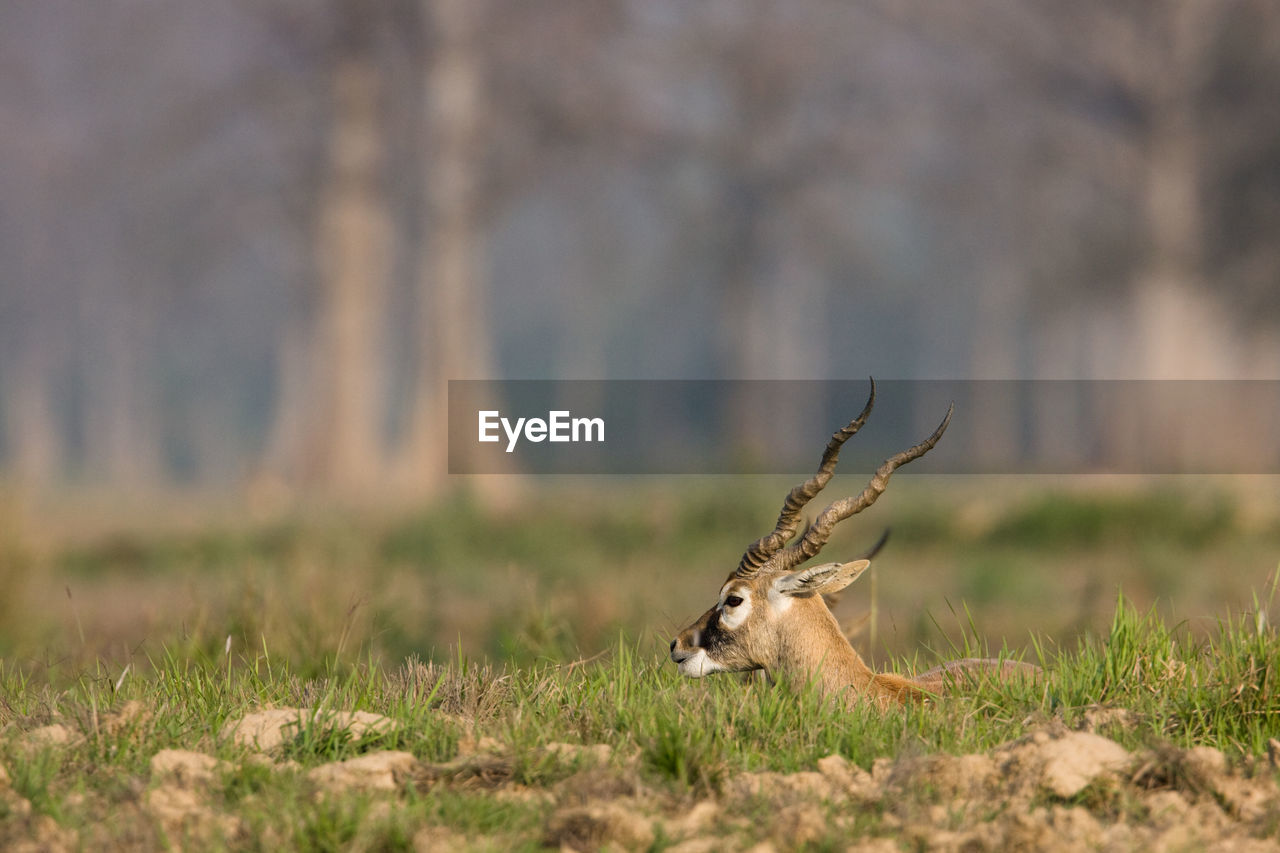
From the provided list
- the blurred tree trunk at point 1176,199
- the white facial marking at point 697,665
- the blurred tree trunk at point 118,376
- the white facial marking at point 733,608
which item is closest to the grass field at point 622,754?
the white facial marking at point 697,665

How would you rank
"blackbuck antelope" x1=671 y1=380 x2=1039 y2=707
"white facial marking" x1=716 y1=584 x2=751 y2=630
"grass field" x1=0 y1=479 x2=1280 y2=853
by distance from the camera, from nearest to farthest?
"grass field" x1=0 y1=479 x2=1280 y2=853
"blackbuck antelope" x1=671 y1=380 x2=1039 y2=707
"white facial marking" x1=716 y1=584 x2=751 y2=630

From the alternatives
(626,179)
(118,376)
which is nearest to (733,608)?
(626,179)

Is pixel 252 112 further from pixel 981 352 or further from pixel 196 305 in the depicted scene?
pixel 196 305

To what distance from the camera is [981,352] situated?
1742 inches

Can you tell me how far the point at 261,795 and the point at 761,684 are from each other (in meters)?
2.00

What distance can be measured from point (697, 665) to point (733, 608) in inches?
10.8

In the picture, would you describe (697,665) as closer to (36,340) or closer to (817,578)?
(817,578)

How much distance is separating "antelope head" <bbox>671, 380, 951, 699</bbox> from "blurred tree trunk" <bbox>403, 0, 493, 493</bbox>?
49.7ft

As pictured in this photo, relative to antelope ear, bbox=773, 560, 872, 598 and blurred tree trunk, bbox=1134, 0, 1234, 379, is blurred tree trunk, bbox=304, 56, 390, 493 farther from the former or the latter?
antelope ear, bbox=773, 560, 872, 598

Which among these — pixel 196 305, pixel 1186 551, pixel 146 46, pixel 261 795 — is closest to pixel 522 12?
pixel 1186 551

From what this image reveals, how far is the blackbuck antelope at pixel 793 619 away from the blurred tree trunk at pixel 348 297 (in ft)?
59.8

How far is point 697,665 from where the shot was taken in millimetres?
5641

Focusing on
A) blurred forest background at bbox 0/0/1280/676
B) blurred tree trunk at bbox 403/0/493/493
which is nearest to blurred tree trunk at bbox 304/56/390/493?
blurred forest background at bbox 0/0/1280/676

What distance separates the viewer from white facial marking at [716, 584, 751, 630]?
5.71 m
